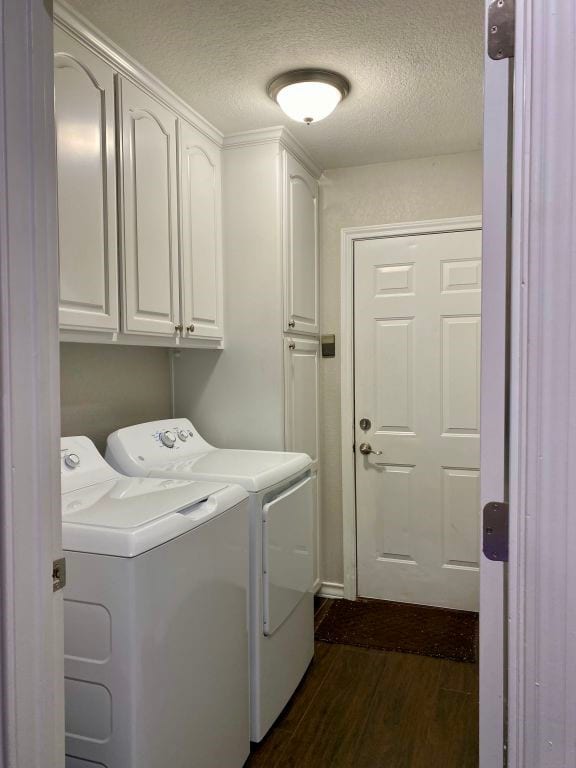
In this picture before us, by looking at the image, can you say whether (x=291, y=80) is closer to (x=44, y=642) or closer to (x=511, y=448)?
(x=511, y=448)

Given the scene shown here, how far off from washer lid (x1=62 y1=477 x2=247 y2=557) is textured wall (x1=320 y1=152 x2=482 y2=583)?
142 centimetres

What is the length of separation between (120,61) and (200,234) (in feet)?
2.41

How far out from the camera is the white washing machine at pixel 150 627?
1.30 meters

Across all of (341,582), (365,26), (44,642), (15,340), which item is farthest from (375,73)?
(341,582)

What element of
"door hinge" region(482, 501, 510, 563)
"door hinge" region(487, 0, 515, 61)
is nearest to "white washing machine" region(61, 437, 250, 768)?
"door hinge" region(482, 501, 510, 563)

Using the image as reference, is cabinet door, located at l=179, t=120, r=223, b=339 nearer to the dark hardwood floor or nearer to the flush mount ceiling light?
the flush mount ceiling light

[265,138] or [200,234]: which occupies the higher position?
[265,138]

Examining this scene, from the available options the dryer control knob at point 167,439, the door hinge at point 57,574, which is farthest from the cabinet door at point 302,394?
the door hinge at point 57,574

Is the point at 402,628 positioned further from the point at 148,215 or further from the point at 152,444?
the point at 148,215

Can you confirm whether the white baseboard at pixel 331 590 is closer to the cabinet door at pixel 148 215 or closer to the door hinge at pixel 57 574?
the cabinet door at pixel 148 215

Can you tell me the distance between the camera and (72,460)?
71.8 inches

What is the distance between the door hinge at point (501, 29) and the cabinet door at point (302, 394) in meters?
1.93

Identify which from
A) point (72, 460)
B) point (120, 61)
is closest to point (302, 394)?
point (72, 460)

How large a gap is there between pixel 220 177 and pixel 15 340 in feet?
6.55
